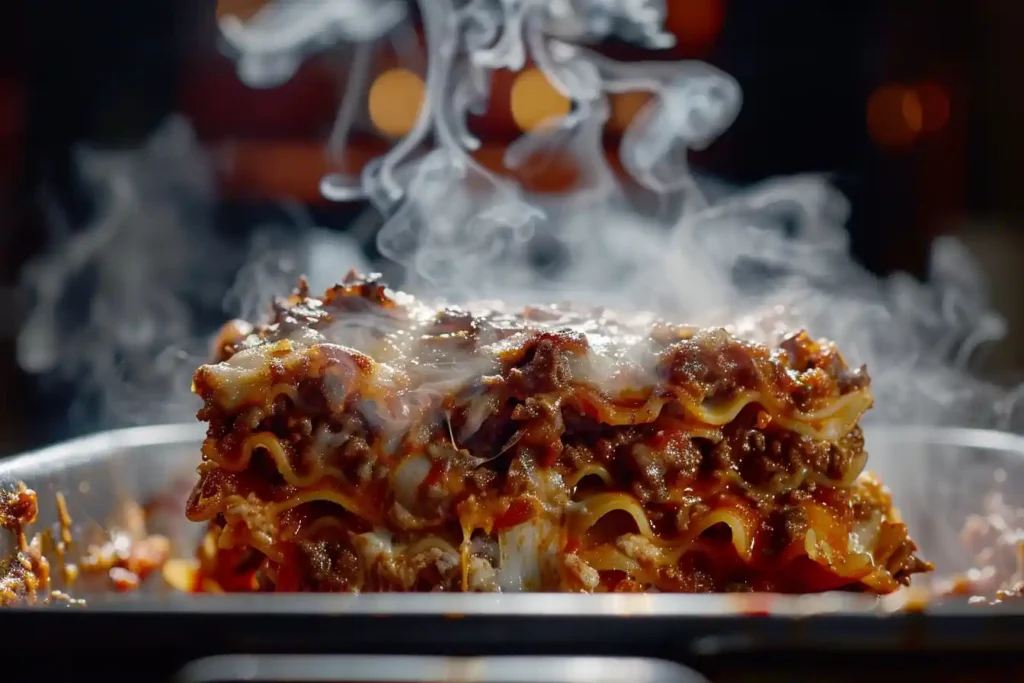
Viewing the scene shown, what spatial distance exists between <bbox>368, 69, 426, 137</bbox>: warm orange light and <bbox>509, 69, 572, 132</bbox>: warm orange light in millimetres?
536

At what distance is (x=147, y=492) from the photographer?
82.4 inches

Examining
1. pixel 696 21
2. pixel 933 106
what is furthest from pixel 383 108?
pixel 933 106

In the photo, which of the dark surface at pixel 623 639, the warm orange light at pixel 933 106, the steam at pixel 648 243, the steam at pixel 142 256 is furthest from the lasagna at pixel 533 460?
the warm orange light at pixel 933 106

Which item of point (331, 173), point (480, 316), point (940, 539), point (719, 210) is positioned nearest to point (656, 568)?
point (480, 316)

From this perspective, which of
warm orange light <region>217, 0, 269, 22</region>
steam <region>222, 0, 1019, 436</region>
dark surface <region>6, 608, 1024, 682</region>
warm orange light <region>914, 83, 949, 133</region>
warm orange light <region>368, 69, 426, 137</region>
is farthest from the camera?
warm orange light <region>914, 83, 949, 133</region>

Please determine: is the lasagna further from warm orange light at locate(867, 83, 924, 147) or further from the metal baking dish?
warm orange light at locate(867, 83, 924, 147)

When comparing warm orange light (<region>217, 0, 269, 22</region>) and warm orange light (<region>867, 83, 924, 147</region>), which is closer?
warm orange light (<region>217, 0, 269, 22</region>)

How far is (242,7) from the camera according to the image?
16.4 feet

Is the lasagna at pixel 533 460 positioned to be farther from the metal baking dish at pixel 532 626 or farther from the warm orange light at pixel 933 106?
the warm orange light at pixel 933 106

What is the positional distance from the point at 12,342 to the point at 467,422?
4.51 metres

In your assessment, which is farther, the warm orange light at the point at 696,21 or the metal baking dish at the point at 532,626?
the warm orange light at the point at 696,21

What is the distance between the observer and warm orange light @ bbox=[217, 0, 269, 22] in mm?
4965

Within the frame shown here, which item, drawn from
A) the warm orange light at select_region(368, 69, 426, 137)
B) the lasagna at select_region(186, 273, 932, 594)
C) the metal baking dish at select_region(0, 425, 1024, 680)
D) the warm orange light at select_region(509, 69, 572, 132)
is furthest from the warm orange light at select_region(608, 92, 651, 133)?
the metal baking dish at select_region(0, 425, 1024, 680)

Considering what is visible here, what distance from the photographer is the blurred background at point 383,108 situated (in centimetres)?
517
